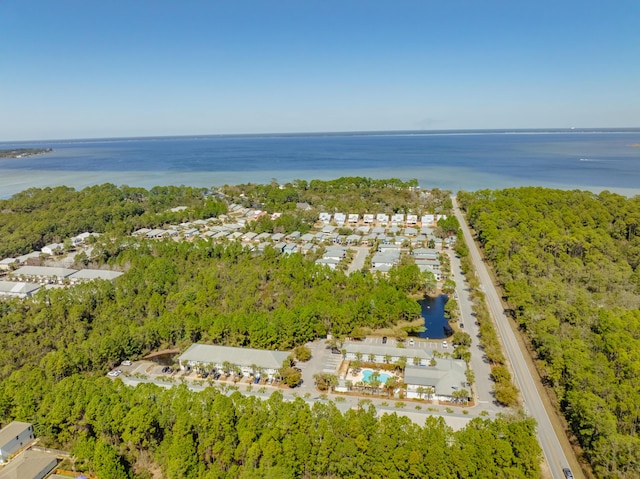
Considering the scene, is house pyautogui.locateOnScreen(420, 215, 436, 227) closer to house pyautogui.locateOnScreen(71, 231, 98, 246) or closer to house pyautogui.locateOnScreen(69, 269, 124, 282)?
house pyautogui.locateOnScreen(69, 269, 124, 282)

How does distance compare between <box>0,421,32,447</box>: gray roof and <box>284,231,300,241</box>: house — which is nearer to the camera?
<box>0,421,32,447</box>: gray roof

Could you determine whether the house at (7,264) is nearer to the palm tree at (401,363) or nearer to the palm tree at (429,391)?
the palm tree at (401,363)

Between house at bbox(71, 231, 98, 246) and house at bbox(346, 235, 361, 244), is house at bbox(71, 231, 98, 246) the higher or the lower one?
the higher one

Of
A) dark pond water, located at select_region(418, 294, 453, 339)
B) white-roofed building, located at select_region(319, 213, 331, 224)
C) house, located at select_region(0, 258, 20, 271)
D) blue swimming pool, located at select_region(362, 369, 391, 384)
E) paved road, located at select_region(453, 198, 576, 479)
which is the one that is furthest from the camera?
white-roofed building, located at select_region(319, 213, 331, 224)

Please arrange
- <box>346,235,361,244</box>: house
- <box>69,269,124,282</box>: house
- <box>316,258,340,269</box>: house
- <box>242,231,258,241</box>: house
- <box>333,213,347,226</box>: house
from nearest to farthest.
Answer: <box>69,269,124,282</box>: house
<box>316,258,340,269</box>: house
<box>346,235,361,244</box>: house
<box>242,231,258,241</box>: house
<box>333,213,347,226</box>: house

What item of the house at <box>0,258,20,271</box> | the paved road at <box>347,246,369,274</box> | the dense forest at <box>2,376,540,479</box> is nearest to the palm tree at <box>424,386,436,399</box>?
the dense forest at <box>2,376,540,479</box>

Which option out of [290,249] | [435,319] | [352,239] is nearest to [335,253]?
[290,249]

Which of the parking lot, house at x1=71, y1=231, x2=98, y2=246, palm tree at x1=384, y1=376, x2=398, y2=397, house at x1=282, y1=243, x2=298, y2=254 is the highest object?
house at x1=71, y1=231, x2=98, y2=246

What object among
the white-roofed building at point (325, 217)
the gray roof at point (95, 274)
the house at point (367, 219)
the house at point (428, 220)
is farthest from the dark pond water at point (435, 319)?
the white-roofed building at point (325, 217)
